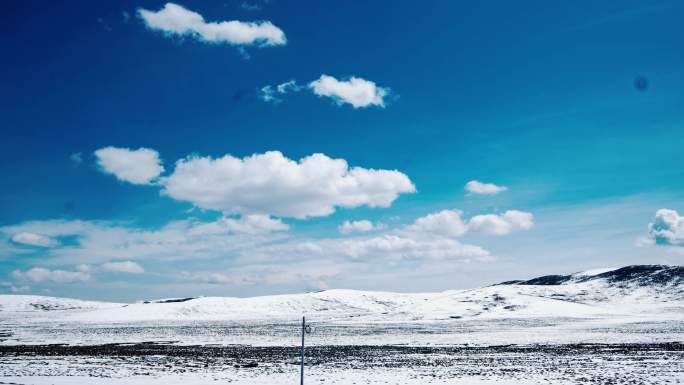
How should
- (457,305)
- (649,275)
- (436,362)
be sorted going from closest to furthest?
(436,362), (457,305), (649,275)

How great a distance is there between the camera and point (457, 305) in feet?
447

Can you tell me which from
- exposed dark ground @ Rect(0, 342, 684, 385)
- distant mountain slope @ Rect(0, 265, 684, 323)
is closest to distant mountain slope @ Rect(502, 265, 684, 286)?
distant mountain slope @ Rect(0, 265, 684, 323)

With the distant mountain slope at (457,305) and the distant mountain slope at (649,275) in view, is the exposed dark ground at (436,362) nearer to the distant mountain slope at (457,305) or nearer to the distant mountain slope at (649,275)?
the distant mountain slope at (457,305)

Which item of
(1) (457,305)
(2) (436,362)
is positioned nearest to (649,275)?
(1) (457,305)

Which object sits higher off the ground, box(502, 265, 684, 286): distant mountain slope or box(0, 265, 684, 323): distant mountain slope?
box(502, 265, 684, 286): distant mountain slope

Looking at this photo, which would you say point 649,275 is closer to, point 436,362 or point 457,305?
point 457,305

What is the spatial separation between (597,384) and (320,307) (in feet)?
468

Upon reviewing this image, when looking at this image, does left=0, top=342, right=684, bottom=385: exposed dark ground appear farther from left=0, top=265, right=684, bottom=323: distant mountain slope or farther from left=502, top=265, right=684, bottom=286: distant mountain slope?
left=502, top=265, right=684, bottom=286: distant mountain slope

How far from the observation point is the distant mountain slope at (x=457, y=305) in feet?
388

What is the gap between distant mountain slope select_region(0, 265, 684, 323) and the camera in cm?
11812

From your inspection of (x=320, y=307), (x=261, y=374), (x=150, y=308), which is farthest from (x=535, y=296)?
(x=261, y=374)

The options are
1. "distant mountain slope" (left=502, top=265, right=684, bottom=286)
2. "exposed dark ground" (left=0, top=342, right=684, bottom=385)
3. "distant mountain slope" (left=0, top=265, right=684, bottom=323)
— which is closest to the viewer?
"exposed dark ground" (left=0, top=342, right=684, bottom=385)

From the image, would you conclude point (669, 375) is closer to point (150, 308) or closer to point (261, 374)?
point (261, 374)

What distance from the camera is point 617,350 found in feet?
123
